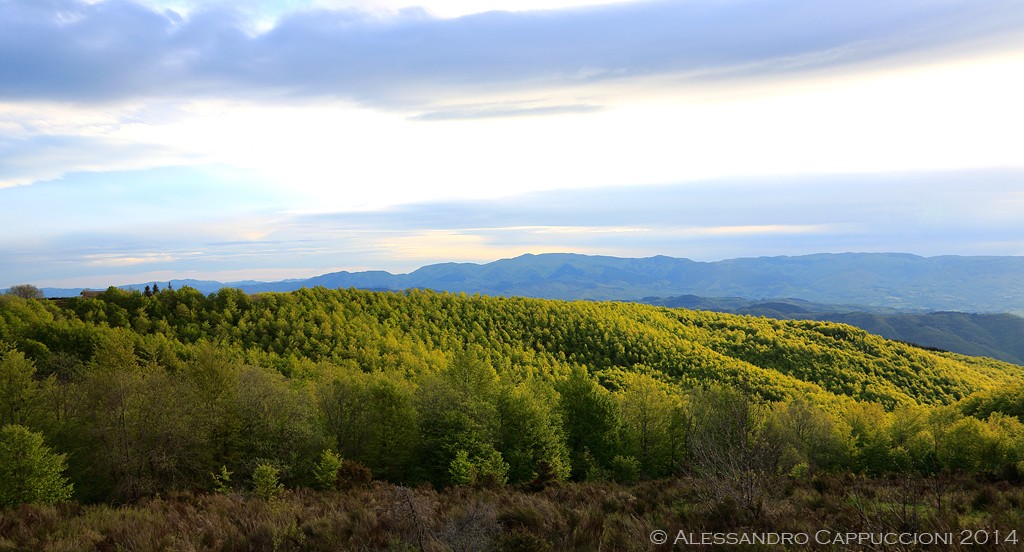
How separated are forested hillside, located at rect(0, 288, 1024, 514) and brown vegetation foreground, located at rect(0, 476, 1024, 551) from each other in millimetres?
1704

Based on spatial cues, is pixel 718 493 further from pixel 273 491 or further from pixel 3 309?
pixel 3 309

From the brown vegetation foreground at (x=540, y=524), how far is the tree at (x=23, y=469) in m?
12.0

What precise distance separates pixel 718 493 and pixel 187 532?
46.4 feet

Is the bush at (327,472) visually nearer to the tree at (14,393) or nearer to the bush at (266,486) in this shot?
the bush at (266,486)

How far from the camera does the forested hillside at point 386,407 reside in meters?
32.4

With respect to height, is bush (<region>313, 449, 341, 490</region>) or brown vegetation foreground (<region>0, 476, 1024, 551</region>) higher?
brown vegetation foreground (<region>0, 476, 1024, 551</region>)

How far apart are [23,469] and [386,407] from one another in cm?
2267

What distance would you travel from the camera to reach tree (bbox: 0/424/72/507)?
2539cm

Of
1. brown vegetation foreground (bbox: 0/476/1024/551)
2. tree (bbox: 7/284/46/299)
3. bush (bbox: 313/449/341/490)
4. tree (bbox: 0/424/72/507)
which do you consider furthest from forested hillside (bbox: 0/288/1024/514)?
tree (bbox: 7/284/46/299)

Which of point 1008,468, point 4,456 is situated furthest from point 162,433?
point 1008,468

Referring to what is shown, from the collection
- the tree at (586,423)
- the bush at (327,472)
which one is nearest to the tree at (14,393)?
the bush at (327,472)

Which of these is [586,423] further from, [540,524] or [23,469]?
[23,469]

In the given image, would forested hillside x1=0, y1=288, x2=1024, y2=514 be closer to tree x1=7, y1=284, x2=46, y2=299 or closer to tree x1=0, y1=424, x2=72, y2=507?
tree x1=0, y1=424, x2=72, y2=507

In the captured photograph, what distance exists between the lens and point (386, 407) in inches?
1702
